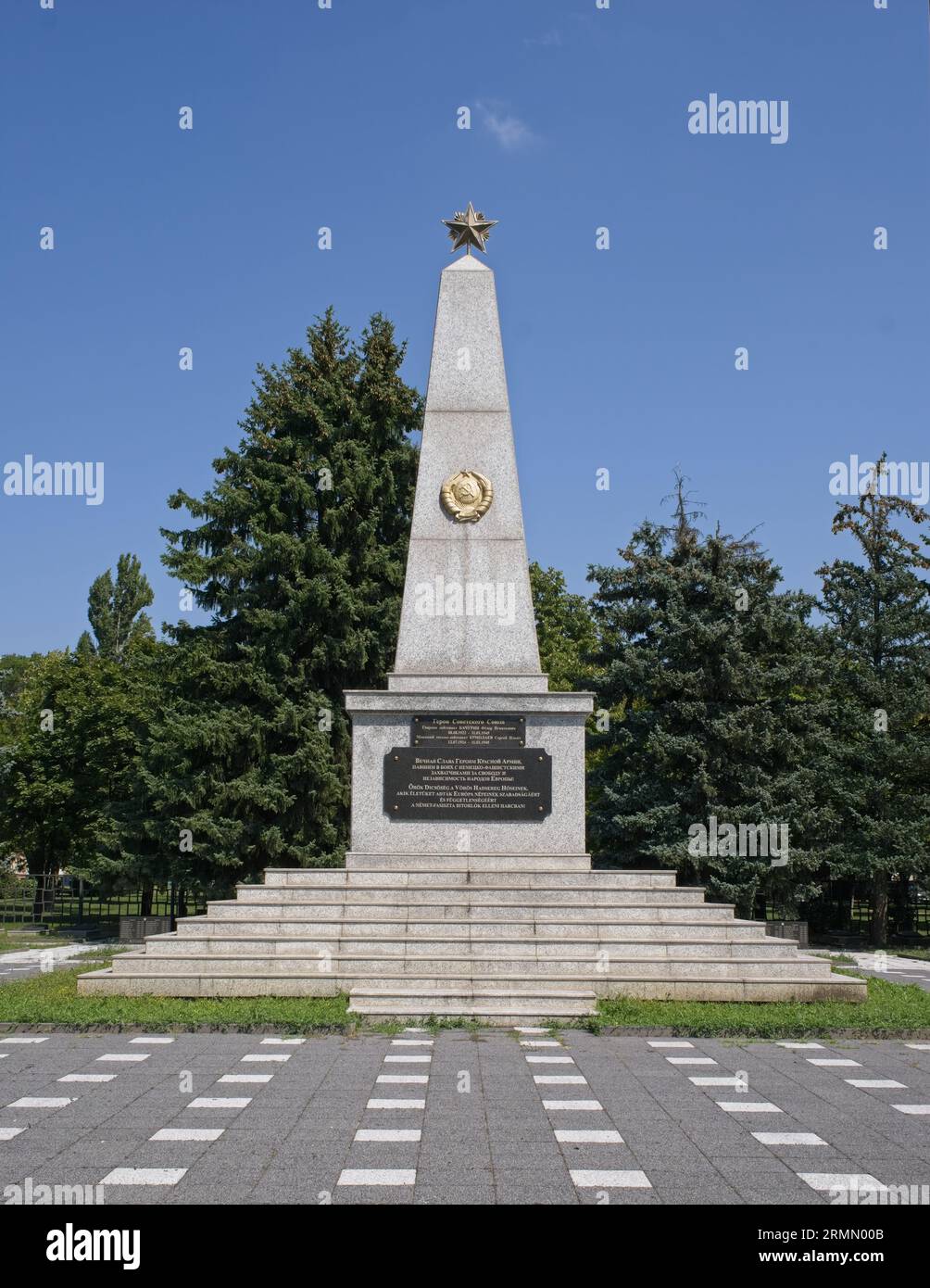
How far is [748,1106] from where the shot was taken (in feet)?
22.2

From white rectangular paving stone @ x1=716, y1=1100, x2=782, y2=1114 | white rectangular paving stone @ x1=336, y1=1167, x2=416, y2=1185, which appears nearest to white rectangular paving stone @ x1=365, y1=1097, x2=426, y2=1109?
white rectangular paving stone @ x1=336, y1=1167, x2=416, y2=1185

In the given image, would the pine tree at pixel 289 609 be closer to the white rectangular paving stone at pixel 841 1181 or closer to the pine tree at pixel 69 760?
the pine tree at pixel 69 760

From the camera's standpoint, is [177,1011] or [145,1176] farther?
[177,1011]

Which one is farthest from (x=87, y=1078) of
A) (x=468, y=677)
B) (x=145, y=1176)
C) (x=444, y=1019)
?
(x=468, y=677)

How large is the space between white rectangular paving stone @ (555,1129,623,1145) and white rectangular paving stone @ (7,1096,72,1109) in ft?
10.0

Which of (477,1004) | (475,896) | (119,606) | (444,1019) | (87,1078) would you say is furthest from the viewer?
(119,606)

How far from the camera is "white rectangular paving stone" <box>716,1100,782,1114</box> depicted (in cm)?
664

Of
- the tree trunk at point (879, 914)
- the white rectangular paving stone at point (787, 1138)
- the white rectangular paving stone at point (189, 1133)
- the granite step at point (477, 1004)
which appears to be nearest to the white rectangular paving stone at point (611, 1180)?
the white rectangular paving stone at point (787, 1138)

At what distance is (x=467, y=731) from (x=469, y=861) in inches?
62.4

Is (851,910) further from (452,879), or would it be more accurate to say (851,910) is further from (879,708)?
(452,879)

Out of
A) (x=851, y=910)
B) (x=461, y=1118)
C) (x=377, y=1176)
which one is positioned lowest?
(x=851, y=910)

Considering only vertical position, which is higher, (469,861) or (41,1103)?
(469,861)

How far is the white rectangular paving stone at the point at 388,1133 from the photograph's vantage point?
5.91m

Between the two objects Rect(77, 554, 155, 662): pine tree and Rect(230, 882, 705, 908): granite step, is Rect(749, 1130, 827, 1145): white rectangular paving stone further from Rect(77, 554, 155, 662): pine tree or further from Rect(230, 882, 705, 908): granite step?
Rect(77, 554, 155, 662): pine tree
